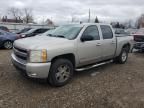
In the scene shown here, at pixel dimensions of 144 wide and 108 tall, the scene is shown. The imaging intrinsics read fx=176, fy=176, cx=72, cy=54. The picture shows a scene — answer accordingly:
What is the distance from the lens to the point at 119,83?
523 centimetres

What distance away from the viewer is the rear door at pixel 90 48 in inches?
207

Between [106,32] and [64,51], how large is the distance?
2.35 metres

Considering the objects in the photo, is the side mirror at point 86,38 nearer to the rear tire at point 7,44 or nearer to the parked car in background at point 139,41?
the parked car in background at point 139,41

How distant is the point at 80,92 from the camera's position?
4527 millimetres

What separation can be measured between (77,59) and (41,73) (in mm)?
1292

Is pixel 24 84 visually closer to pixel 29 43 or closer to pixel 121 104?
pixel 29 43

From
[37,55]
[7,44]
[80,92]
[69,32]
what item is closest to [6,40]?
[7,44]

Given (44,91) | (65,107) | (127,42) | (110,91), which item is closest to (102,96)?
(110,91)

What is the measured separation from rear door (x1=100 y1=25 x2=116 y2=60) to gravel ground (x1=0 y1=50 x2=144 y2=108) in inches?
28.0

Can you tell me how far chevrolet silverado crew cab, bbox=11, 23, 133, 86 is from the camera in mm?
4301

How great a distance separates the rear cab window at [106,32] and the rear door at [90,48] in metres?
0.35

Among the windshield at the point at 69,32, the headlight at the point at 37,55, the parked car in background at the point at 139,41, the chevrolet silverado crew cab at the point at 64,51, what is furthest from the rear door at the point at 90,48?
the parked car in background at the point at 139,41

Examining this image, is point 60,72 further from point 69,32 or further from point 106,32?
point 106,32

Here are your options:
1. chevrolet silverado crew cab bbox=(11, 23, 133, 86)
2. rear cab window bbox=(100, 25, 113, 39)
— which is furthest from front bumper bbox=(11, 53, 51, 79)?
rear cab window bbox=(100, 25, 113, 39)
